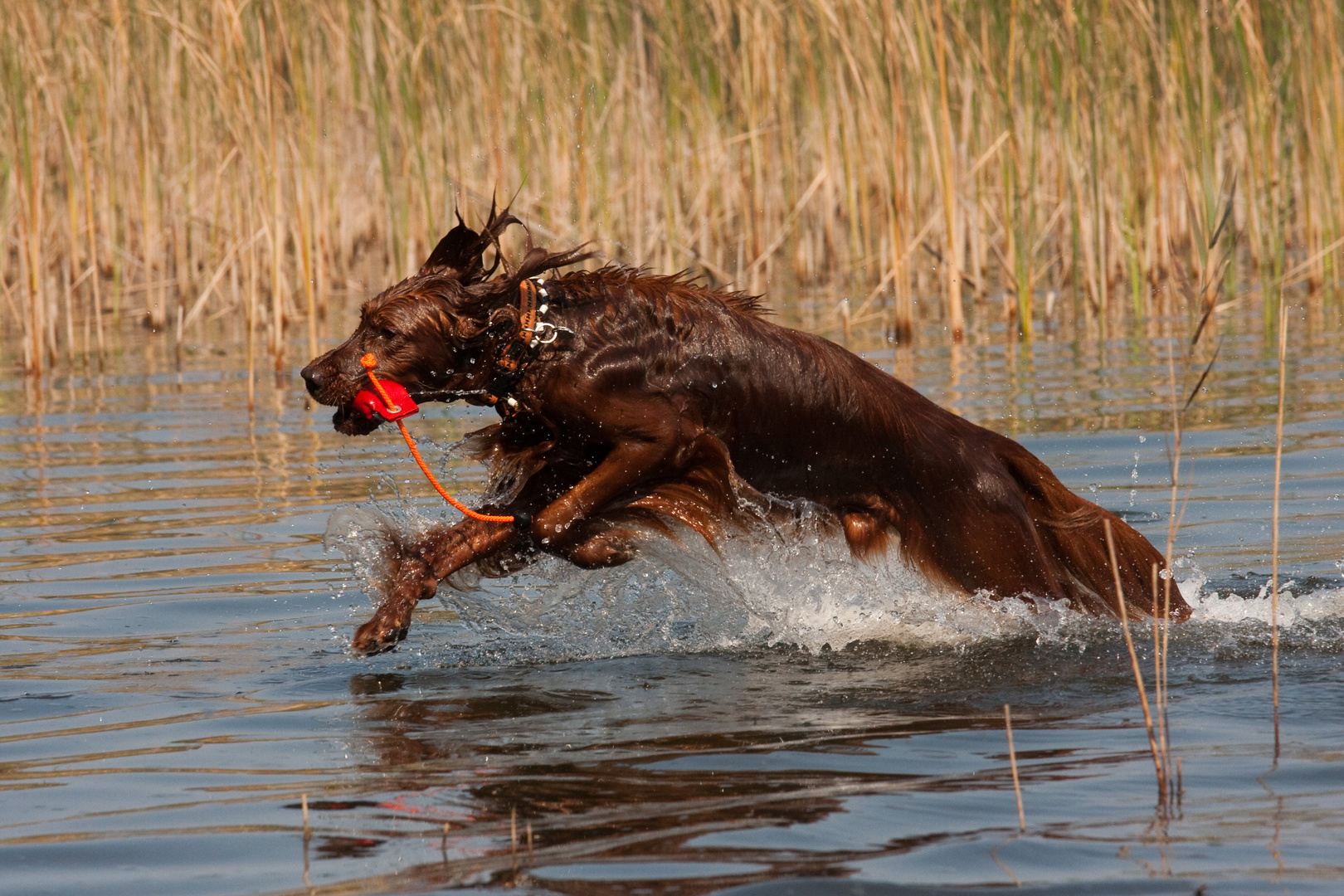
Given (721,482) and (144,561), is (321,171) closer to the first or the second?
(144,561)

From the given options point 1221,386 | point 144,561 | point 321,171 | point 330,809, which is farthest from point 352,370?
point 321,171

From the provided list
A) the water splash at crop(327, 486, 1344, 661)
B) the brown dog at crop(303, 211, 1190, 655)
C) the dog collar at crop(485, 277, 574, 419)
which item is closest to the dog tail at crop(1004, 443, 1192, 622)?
the brown dog at crop(303, 211, 1190, 655)

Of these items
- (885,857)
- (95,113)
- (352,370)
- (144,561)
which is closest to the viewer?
(885,857)

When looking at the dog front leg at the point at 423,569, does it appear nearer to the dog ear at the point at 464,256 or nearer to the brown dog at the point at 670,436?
the brown dog at the point at 670,436

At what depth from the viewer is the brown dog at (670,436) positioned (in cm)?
422

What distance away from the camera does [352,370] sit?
13.7 ft

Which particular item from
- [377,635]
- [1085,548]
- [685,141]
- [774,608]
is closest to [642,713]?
[377,635]

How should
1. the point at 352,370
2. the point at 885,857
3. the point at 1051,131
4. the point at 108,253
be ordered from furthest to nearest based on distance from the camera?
the point at 108,253, the point at 1051,131, the point at 352,370, the point at 885,857

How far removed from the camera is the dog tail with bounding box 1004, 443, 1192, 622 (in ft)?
15.3

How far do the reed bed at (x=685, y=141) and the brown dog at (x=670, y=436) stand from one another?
4.25 m

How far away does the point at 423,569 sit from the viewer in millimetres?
4352

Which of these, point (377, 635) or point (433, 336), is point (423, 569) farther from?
point (433, 336)

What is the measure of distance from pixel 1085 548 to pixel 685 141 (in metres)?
7.53

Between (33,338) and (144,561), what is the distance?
12.6ft
